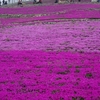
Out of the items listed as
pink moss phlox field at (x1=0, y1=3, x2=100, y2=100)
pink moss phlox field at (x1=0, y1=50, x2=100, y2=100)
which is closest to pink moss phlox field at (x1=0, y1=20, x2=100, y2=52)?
pink moss phlox field at (x1=0, y1=3, x2=100, y2=100)

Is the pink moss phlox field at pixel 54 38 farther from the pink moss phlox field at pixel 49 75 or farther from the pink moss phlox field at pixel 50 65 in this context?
the pink moss phlox field at pixel 49 75

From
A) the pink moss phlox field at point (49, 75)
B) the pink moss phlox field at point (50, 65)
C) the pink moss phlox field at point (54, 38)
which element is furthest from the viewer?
the pink moss phlox field at point (54, 38)

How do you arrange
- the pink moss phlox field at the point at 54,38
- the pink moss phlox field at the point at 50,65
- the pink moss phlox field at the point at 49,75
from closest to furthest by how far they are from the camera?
1. the pink moss phlox field at the point at 49,75
2. the pink moss phlox field at the point at 50,65
3. the pink moss phlox field at the point at 54,38

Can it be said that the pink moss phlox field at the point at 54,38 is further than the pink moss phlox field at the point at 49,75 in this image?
Yes

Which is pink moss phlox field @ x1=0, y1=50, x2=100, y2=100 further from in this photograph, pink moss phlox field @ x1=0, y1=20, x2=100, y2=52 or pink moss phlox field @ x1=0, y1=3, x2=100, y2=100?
pink moss phlox field @ x1=0, y1=20, x2=100, y2=52

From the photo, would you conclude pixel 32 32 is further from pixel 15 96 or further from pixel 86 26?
pixel 15 96

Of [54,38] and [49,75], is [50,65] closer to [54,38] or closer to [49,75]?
[49,75]

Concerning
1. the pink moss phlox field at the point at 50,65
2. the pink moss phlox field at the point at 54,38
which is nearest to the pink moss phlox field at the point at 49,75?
the pink moss phlox field at the point at 50,65

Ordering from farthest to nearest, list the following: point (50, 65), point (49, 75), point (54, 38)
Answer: point (54, 38) < point (50, 65) < point (49, 75)

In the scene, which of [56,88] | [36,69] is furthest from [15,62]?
[56,88]

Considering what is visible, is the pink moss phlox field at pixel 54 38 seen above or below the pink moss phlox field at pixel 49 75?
below

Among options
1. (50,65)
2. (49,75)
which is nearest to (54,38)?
(50,65)

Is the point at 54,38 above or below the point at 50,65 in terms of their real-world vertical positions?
below

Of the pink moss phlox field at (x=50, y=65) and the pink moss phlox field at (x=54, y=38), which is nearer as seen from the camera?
the pink moss phlox field at (x=50, y=65)
